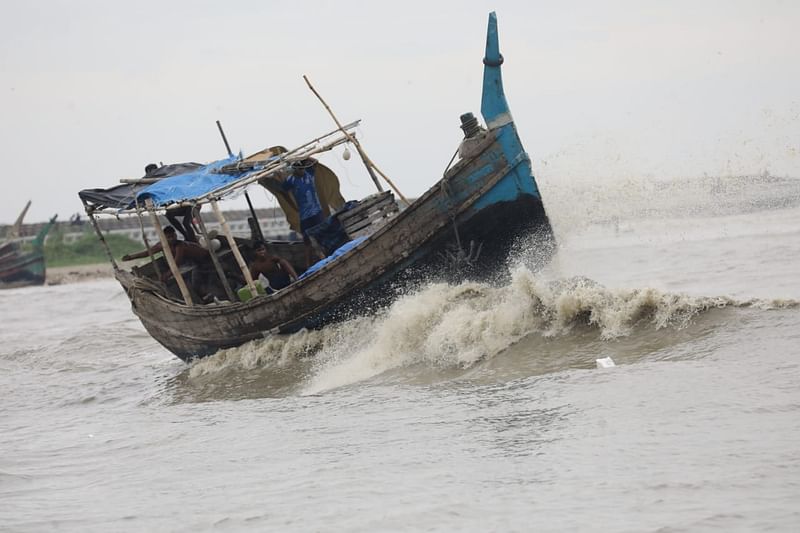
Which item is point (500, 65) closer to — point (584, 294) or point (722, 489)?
point (584, 294)

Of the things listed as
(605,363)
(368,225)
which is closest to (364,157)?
(368,225)

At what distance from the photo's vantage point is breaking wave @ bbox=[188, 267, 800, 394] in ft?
25.7

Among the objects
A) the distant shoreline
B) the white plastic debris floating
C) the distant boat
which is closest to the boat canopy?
the white plastic debris floating

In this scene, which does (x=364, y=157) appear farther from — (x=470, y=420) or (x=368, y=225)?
(x=470, y=420)

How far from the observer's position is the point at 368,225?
35.6ft

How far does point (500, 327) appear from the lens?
8367 mm

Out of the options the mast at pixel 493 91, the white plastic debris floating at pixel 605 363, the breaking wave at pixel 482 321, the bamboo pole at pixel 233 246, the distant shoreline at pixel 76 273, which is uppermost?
the mast at pixel 493 91

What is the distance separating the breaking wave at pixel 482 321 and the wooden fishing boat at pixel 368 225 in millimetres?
384

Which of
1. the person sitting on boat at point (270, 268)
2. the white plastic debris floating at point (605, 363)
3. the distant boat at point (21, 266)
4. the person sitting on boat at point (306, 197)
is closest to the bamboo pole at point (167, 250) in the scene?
the person sitting on boat at point (270, 268)

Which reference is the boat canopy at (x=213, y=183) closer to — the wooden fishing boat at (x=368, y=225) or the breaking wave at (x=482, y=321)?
the wooden fishing boat at (x=368, y=225)

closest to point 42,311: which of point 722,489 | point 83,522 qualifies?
point 83,522

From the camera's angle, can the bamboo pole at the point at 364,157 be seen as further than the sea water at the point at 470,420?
Yes

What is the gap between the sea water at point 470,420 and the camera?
13.6ft

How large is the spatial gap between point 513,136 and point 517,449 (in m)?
4.82
